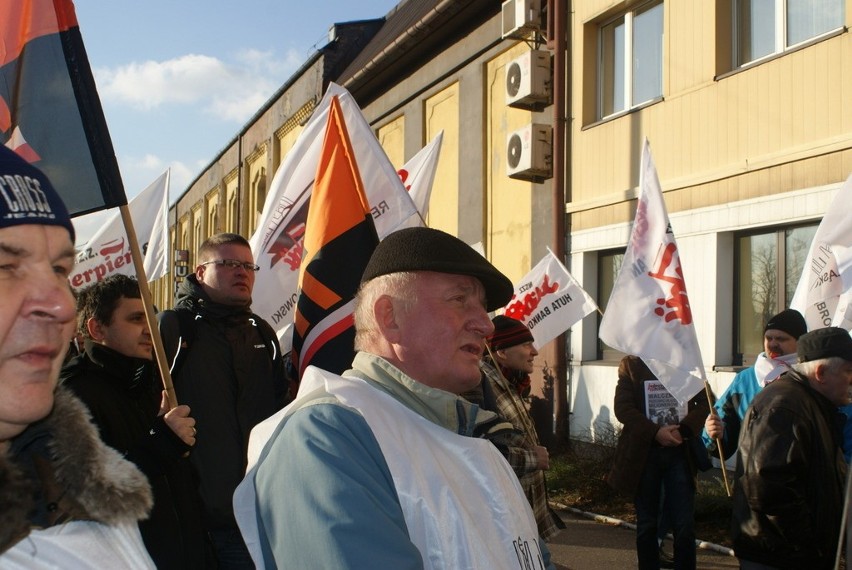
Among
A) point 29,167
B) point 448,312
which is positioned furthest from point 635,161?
point 29,167

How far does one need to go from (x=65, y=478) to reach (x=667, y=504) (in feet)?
18.3

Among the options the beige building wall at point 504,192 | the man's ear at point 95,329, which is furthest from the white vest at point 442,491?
the beige building wall at point 504,192

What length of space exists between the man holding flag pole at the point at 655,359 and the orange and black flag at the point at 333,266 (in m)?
2.67

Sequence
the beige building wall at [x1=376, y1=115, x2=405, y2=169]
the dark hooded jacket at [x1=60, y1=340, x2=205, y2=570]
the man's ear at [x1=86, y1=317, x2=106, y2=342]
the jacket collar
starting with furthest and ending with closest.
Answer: the beige building wall at [x1=376, y1=115, x2=405, y2=169], the man's ear at [x1=86, y1=317, x2=106, y2=342], the dark hooded jacket at [x1=60, y1=340, x2=205, y2=570], the jacket collar

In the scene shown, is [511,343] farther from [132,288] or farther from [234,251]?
[132,288]

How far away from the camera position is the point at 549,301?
8023mm

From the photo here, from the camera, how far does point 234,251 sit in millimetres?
4371

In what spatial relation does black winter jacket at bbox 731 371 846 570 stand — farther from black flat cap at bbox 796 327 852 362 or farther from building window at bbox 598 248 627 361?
building window at bbox 598 248 627 361

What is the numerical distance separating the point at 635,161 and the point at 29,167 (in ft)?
32.5

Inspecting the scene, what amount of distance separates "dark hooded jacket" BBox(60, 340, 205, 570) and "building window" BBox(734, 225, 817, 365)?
7.02m

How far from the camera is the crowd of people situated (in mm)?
1317

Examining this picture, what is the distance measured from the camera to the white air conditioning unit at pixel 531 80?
12.0 meters

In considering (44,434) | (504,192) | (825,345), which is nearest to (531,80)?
(504,192)

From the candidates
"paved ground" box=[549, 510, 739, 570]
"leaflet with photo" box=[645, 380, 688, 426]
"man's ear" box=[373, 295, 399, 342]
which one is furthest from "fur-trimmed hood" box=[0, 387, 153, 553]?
"paved ground" box=[549, 510, 739, 570]
